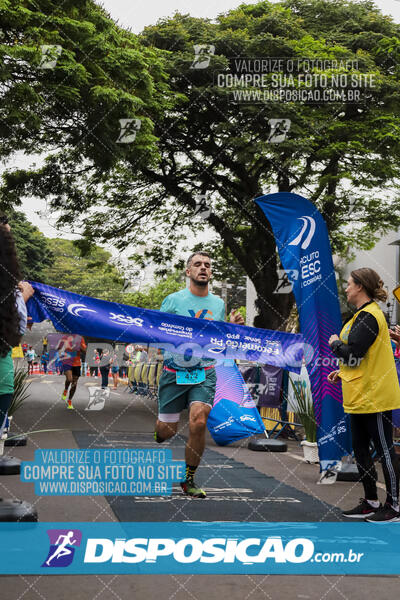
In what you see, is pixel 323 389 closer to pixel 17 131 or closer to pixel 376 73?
pixel 17 131

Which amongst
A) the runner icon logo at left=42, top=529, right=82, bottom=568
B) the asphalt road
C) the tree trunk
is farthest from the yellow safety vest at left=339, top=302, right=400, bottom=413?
the tree trunk

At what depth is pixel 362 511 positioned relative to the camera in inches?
213

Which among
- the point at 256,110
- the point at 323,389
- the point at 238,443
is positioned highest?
the point at 256,110

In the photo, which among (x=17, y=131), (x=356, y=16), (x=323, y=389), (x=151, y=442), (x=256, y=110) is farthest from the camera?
(x=356, y=16)

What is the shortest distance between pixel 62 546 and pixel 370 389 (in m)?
2.58

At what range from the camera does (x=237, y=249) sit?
823 inches

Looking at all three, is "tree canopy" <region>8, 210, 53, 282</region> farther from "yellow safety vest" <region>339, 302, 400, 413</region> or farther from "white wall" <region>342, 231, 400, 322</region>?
"yellow safety vest" <region>339, 302, 400, 413</region>

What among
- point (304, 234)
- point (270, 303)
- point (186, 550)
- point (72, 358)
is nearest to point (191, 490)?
point (186, 550)

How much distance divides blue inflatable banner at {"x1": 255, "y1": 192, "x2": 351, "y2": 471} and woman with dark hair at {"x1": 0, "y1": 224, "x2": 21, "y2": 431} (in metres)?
3.32

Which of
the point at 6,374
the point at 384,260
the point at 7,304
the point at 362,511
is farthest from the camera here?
the point at 384,260

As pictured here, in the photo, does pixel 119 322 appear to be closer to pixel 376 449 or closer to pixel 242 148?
pixel 376 449

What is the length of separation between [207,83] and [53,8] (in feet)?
20.3

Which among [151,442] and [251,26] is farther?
[251,26]

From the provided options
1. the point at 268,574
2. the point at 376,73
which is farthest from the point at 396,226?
the point at 268,574
